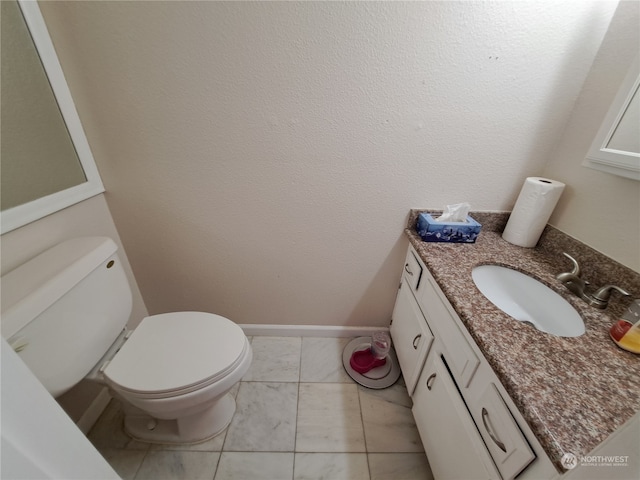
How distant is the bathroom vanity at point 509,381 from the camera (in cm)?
47

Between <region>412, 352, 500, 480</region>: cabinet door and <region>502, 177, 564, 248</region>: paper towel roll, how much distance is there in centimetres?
65

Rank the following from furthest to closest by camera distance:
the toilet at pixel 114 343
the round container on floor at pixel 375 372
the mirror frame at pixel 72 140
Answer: the round container on floor at pixel 375 372 < the mirror frame at pixel 72 140 < the toilet at pixel 114 343

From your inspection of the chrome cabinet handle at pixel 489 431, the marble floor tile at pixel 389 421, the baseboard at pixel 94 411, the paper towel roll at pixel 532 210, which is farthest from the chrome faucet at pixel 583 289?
the baseboard at pixel 94 411

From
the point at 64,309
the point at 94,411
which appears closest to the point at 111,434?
the point at 94,411

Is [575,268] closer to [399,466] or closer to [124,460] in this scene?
[399,466]

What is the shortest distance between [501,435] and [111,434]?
1.48 metres

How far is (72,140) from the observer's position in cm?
98

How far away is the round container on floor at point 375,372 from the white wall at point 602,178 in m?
1.02

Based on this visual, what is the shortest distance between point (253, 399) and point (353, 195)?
1108 millimetres

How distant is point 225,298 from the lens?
1.42 metres

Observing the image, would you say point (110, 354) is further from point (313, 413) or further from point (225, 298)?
point (313, 413)

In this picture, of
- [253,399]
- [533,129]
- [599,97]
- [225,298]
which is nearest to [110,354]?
[225,298]

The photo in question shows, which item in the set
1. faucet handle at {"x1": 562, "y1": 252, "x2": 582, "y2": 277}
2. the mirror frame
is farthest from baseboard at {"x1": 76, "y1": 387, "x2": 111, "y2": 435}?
faucet handle at {"x1": 562, "y1": 252, "x2": 582, "y2": 277}

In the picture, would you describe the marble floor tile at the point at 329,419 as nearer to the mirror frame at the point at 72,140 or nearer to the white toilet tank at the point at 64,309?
the white toilet tank at the point at 64,309
